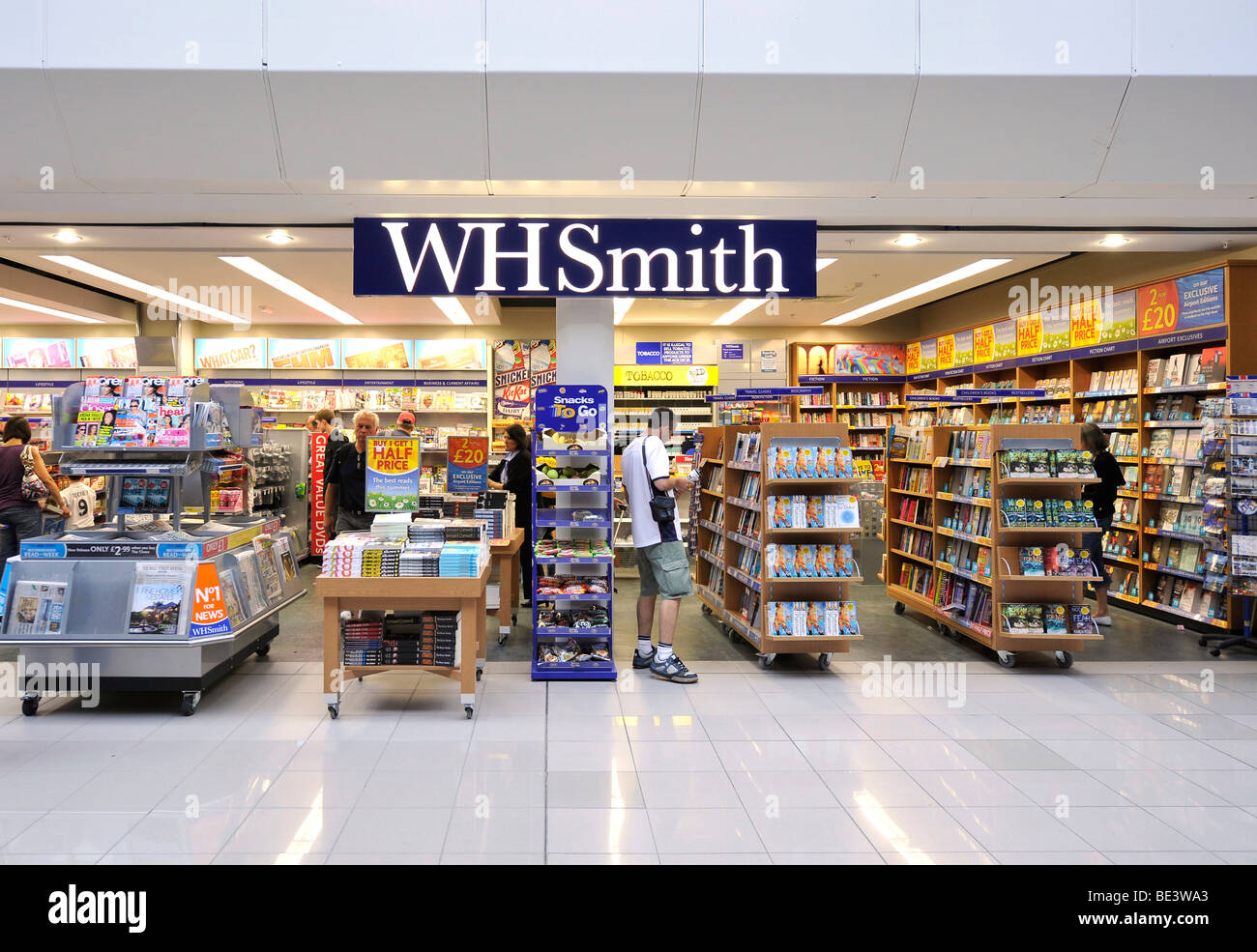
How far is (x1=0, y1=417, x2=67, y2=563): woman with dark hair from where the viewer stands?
21.7 feet

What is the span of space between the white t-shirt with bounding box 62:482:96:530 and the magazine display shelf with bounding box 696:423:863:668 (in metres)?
6.37

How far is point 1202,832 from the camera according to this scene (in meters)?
3.22

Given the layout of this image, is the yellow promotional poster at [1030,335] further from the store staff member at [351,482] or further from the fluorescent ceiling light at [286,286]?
the fluorescent ceiling light at [286,286]

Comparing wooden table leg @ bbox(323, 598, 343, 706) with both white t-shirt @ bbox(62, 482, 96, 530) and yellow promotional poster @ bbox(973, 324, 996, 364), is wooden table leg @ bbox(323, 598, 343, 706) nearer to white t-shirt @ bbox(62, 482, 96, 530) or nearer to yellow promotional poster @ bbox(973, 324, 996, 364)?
white t-shirt @ bbox(62, 482, 96, 530)

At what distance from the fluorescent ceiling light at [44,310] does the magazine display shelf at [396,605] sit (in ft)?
27.4

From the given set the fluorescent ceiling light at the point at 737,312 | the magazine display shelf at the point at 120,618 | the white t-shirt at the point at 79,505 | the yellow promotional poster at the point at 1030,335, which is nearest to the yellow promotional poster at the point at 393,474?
the magazine display shelf at the point at 120,618

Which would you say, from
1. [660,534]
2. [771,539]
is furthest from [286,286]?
[771,539]

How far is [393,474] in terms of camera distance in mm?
5539

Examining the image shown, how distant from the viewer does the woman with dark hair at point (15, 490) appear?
21.7ft

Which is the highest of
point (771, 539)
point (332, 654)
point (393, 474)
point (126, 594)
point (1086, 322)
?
point (1086, 322)

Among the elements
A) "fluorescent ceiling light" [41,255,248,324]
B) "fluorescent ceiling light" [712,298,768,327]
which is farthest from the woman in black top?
"fluorescent ceiling light" [41,255,248,324]

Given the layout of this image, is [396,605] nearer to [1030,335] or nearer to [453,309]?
[453,309]
